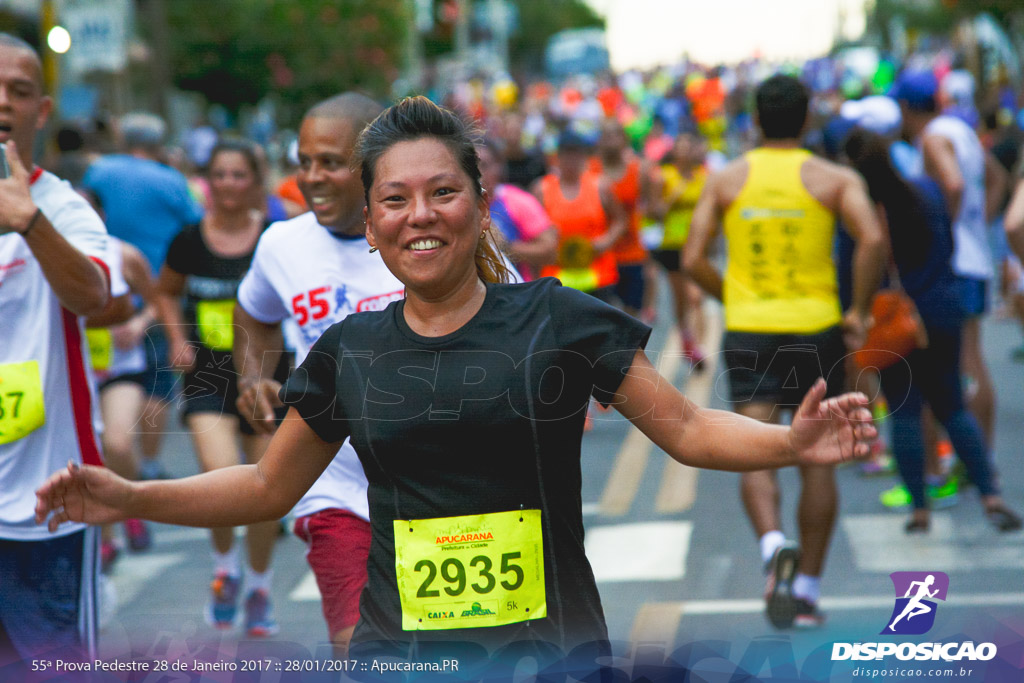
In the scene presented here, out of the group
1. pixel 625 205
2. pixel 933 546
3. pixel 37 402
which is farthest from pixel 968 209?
pixel 37 402

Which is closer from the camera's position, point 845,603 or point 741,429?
point 741,429

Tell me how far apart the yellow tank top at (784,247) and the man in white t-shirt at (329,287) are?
214 centimetres

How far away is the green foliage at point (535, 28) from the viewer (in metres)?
114

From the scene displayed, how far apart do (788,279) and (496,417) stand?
351 cm

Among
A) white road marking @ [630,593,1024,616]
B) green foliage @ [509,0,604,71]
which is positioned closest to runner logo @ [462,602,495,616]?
white road marking @ [630,593,1024,616]

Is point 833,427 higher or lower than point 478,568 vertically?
higher

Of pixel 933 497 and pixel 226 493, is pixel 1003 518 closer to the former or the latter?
pixel 933 497

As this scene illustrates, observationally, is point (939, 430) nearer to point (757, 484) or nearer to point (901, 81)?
point (901, 81)

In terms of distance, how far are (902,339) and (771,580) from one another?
1720 millimetres

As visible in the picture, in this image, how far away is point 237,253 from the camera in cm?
667

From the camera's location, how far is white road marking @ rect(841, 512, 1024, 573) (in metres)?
6.44

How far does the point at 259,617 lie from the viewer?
6113mm

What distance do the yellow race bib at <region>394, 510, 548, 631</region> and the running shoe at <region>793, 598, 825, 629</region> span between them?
3234 mm

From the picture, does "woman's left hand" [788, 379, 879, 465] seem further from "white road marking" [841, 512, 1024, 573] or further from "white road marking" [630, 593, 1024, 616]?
"white road marking" [841, 512, 1024, 573]
